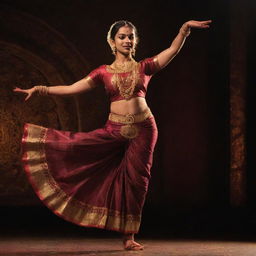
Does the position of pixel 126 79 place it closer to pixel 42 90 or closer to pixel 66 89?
pixel 66 89

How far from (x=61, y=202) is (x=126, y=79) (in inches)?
34.1

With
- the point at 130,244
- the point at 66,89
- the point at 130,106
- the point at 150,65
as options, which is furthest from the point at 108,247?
the point at 150,65

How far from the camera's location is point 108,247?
11.8 feet

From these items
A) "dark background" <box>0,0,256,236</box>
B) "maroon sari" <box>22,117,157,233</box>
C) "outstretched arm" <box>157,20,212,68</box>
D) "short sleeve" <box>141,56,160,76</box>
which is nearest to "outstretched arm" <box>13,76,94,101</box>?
"maroon sari" <box>22,117,157,233</box>

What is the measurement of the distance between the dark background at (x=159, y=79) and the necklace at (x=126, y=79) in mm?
1732

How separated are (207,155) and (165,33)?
3.99 feet

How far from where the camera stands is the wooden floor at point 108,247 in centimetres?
338

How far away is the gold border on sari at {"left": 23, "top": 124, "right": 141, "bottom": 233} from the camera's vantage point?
353 centimetres

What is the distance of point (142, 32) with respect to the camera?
18.1ft

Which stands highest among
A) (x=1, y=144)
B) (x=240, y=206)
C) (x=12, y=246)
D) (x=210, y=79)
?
(x=210, y=79)

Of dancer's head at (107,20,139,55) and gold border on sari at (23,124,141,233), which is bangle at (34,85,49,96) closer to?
gold border on sari at (23,124,141,233)

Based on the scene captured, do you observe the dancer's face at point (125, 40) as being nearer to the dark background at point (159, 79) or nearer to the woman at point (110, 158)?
the woman at point (110, 158)

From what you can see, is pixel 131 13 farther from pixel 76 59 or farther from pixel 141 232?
pixel 141 232

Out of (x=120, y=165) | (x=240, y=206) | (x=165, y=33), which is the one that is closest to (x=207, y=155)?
(x=240, y=206)
